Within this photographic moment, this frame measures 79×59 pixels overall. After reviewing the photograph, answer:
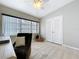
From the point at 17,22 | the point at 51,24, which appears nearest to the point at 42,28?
the point at 51,24

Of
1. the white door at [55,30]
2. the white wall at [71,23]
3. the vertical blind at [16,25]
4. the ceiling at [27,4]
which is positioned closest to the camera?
the ceiling at [27,4]

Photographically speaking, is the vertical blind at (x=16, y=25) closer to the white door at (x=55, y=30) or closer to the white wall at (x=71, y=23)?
the white door at (x=55, y=30)

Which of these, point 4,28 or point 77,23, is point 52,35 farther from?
point 4,28

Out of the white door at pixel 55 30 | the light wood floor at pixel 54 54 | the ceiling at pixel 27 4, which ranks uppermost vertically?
the ceiling at pixel 27 4

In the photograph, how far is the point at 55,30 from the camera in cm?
637

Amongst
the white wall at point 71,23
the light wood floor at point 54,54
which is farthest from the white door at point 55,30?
the light wood floor at point 54,54

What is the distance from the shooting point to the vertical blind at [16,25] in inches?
194

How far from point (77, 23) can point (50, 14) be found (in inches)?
109

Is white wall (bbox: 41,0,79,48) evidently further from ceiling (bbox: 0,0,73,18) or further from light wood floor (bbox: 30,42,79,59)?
light wood floor (bbox: 30,42,79,59)

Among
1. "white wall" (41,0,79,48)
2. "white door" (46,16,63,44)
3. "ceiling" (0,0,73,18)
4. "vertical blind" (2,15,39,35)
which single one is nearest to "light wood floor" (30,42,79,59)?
"white wall" (41,0,79,48)

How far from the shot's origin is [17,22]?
19.6 feet

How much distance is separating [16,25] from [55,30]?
309 centimetres

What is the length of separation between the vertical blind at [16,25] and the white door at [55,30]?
1464mm

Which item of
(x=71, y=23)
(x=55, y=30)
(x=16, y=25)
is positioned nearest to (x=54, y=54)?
(x=71, y=23)
